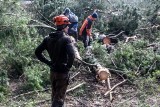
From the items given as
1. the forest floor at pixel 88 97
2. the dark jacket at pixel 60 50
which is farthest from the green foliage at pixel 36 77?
the dark jacket at pixel 60 50

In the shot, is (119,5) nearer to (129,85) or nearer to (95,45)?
(95,45)

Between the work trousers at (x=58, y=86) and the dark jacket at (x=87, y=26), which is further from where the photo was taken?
the dark jacket at (x=87, y=26)

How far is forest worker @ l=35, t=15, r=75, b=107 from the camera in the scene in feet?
17.0

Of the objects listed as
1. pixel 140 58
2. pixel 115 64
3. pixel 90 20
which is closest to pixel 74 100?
pixel 115 64

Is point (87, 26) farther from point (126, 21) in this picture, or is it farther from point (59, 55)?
point (59, 55)

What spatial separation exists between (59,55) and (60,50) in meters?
0.11

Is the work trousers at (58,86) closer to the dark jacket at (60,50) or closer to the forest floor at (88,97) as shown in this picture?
the dark jacket at (60,50)

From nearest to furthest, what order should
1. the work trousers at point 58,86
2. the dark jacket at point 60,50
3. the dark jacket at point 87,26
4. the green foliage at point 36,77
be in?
the dark jacket at point 60,50, the work trousers at point 58,86, the green foliage at point 36,77, the dark jacket at point 87,26

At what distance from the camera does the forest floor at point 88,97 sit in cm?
711

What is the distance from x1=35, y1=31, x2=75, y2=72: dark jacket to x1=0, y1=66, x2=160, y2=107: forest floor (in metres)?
1.83

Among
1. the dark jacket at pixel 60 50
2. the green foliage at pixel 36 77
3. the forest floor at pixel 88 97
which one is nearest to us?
the dark jacket at pixel 60 50

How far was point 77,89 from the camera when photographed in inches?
308

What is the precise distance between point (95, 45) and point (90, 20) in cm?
146

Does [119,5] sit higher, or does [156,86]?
[119,5]
